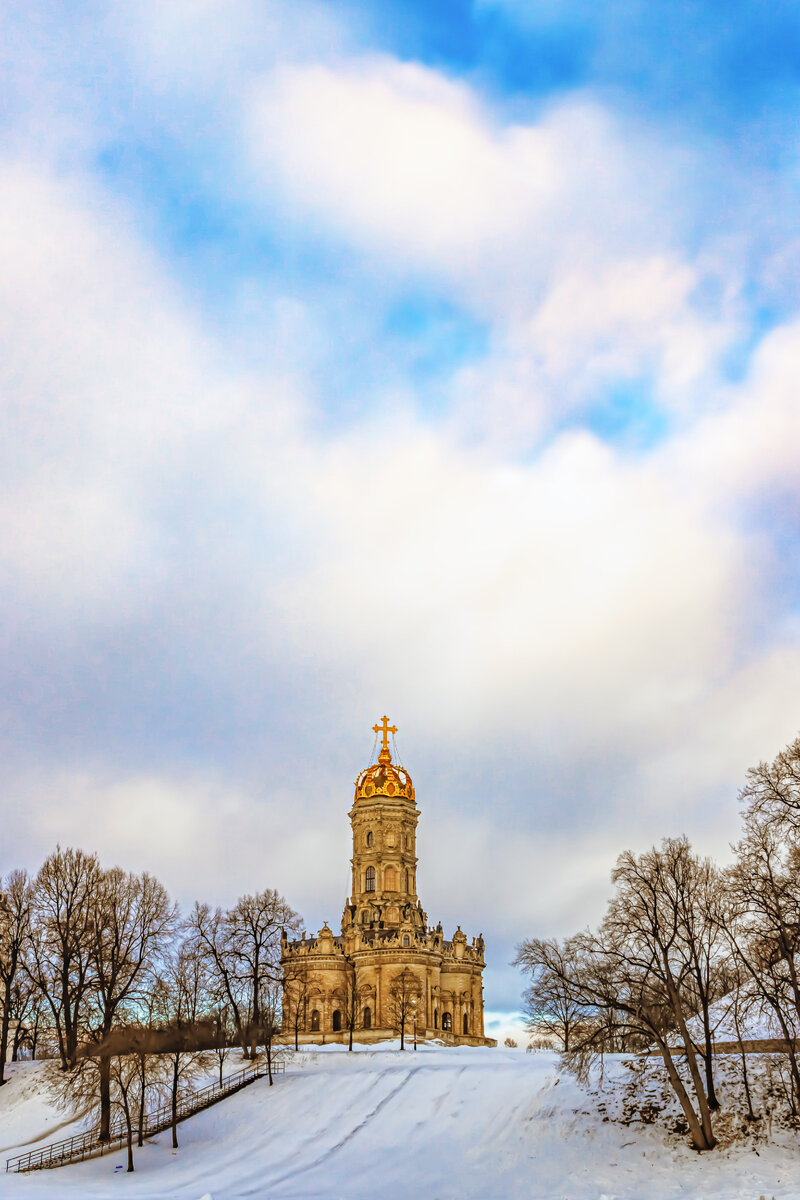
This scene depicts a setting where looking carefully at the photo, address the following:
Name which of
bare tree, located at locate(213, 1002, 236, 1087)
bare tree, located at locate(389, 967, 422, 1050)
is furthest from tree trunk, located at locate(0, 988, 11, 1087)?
A: bare tree, located at locate(389, 967, 422, 1050)

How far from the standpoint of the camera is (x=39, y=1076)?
2089 inches

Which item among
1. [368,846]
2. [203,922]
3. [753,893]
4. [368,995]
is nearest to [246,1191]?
[753,893]

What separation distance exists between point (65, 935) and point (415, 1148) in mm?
24376

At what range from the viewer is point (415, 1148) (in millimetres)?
37969

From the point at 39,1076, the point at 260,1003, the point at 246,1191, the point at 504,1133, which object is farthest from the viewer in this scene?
the point at 260,1003

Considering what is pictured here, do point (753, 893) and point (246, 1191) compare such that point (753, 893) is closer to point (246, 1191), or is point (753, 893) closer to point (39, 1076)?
point (246, 1191)

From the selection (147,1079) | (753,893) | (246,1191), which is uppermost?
(753,893)

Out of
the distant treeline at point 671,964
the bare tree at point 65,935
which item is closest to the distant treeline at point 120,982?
the bare tree at point 65,935

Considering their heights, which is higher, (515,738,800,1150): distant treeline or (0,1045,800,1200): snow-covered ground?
(515,738,800,1150): distant treeline

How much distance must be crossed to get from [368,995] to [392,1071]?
29176mm

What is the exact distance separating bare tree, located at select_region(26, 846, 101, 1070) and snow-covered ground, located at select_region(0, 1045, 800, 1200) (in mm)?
4488

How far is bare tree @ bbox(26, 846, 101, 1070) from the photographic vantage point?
172 feet

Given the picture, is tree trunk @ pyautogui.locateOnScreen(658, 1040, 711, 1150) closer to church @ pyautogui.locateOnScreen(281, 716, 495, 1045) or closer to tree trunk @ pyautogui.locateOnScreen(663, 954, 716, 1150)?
tree trunk @ pyautogui.locateOnScreen(663, 954, 716, 1150)

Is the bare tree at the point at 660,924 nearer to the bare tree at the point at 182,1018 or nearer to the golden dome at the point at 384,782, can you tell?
the bare tree at the point at 182,1018
